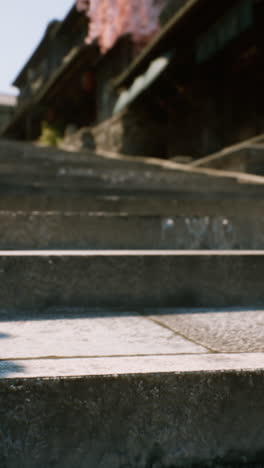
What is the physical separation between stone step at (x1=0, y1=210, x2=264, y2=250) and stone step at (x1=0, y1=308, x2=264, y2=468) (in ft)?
3.66

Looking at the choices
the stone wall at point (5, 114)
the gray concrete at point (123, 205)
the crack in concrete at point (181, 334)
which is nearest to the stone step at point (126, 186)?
the gray concrete at point (123, 205)

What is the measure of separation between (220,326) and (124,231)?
961 millimetres

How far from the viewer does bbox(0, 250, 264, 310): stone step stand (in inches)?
70.6

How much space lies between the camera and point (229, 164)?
16.9ft

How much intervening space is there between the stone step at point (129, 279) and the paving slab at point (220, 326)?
10cm

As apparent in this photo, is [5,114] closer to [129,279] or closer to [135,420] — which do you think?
[129,279]

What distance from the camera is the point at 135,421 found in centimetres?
108

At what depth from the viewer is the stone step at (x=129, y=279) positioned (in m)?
1.79

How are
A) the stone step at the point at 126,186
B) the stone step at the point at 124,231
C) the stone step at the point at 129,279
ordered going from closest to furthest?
the stone step at the point at 129,279 < the stone step at the point at 124,231 < the stone step at the point at 126,186

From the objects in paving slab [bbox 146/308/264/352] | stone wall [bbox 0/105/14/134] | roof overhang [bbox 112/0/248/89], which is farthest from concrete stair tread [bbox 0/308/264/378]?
stone wall [bbox 0/105/14/134]

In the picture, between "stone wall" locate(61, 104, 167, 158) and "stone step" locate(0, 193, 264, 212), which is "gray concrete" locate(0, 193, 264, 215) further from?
"stone wall" locate(61, 104, 167, 158)

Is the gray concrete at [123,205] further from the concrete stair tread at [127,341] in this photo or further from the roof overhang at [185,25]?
Result: the roof overhang at [185,25]

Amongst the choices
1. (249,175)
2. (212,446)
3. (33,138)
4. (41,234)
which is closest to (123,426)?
(212,446)

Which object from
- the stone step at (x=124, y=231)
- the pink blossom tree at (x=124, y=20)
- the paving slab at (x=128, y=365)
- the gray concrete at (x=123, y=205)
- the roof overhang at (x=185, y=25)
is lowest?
the paving slab at (x=128, y=365)
